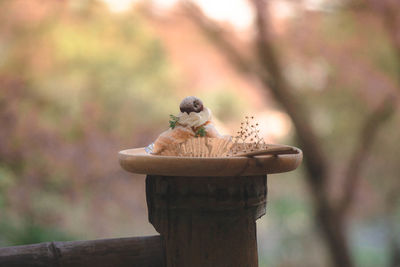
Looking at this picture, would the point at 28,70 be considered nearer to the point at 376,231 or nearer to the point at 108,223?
the point at 108,223

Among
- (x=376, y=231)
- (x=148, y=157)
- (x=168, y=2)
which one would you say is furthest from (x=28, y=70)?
(x=376, y=231)

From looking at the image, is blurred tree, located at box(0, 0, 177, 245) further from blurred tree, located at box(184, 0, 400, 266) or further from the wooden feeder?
the wooden feeder

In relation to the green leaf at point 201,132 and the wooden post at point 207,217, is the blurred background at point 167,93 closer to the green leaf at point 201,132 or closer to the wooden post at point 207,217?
the green leaf at point 201,132

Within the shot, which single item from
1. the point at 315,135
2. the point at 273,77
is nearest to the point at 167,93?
the point at 273,77

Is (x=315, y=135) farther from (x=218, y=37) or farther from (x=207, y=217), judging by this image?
(x=207, y=217)

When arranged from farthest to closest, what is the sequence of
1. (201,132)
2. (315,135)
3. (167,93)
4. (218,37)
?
(167,93)
(218,37)
(315,135)
(201,132)

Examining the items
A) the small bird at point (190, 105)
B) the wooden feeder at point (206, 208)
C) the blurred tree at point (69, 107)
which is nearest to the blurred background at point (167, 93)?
the blurred tree at point (69, 107)
